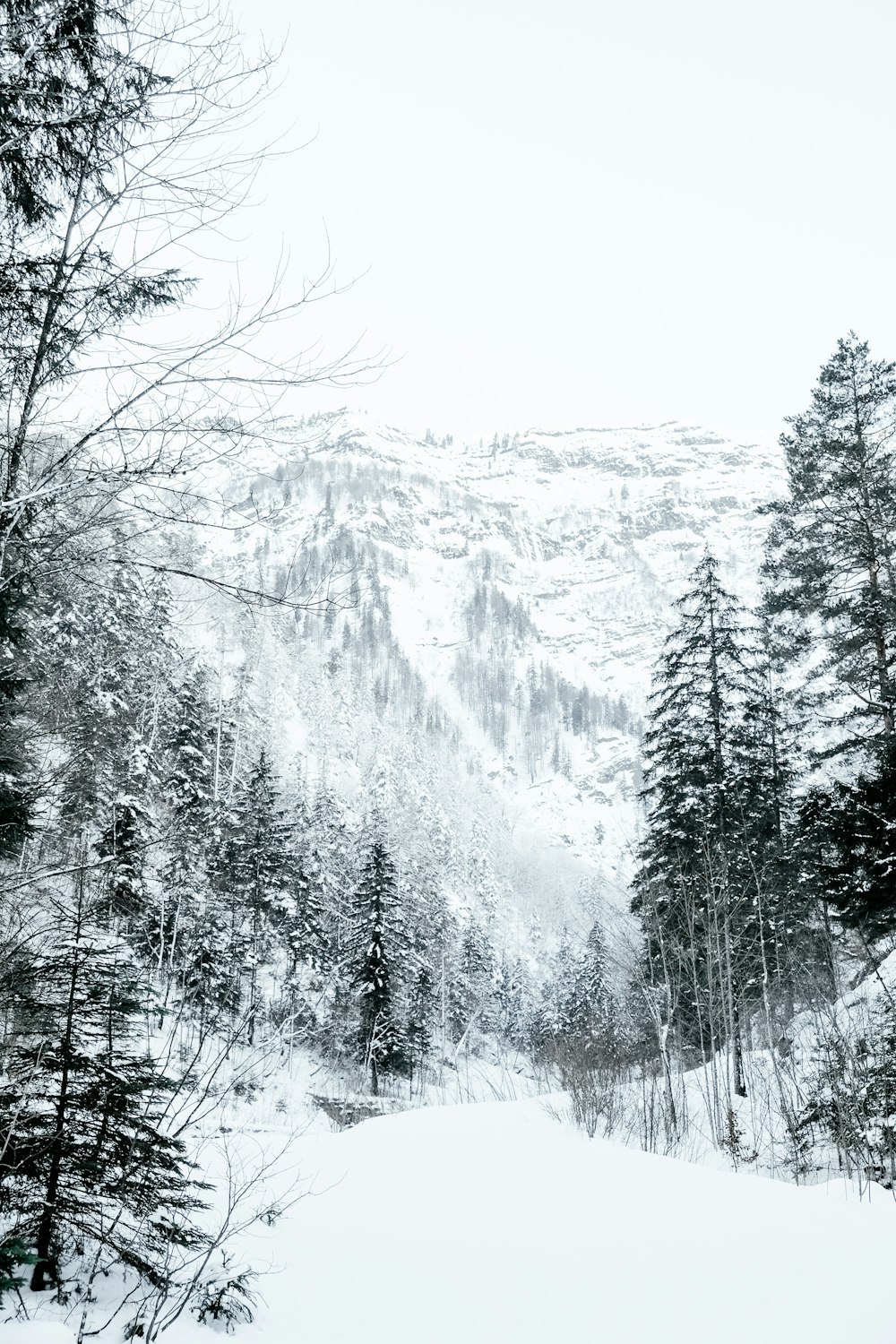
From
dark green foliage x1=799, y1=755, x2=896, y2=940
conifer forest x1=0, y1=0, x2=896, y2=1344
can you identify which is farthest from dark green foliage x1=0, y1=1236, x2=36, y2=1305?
dark green foliage x1=799, y1=755, x2=896, y2=940

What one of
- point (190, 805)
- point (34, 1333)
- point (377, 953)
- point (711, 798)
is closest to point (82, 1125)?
point (34, 1333)

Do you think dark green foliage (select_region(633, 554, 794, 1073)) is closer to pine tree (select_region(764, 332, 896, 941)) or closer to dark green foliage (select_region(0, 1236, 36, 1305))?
pine tree (select_region(764, 332, 896, 941))

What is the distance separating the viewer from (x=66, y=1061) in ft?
11.9

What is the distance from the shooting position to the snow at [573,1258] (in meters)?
3.31

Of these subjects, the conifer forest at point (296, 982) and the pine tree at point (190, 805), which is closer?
the conifer forest at point (296, 982)

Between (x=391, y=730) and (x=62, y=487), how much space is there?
115471 millimetres

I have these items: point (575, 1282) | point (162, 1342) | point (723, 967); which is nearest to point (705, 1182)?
point (575, 1282)

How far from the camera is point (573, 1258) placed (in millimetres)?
4266

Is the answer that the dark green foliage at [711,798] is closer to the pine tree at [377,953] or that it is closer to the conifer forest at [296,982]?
the conifer forest at [296,982]

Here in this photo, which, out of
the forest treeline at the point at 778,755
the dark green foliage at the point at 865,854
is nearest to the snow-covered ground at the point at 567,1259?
the dark green foliage at the point at 865,854

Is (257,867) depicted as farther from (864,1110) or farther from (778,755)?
(864,1110)

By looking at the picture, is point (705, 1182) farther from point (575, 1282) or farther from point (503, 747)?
point (503, 747)

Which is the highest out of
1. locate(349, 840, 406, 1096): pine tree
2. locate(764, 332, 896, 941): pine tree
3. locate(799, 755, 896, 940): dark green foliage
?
locate(764, 332, 896, 941): pine tree

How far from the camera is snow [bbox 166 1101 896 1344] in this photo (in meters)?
3.31
